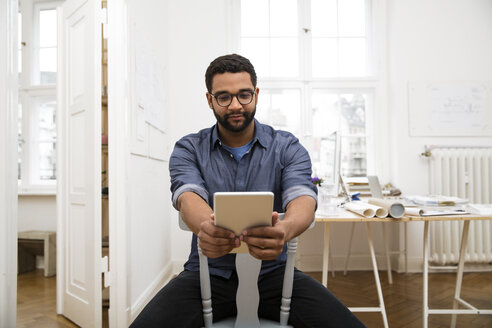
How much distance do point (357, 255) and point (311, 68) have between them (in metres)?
1.96

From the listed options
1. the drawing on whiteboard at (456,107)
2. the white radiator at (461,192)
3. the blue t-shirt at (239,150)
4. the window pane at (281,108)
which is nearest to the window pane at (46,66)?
the window pane at (281,108)

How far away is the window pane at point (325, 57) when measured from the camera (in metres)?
3.29

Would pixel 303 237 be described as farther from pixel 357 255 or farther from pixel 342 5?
pixel 342 5

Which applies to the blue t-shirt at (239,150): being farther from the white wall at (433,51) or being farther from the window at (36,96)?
the window at (36,96)

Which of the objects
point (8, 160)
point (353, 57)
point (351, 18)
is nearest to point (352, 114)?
point (353, 57)

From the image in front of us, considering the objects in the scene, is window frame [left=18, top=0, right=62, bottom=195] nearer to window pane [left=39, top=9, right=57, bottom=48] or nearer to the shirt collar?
window pane [left=39, top=9, right=57, bottom=48]

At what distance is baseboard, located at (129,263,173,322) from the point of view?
1969 millimetres

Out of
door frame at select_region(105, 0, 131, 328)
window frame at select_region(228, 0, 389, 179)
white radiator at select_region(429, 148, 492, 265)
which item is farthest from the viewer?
window frame at select_region(228, 0, 389, 179)

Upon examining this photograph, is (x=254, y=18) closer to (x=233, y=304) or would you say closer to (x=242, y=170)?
(x=242, y=170)

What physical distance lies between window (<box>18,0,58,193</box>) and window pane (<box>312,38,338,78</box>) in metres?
2.90

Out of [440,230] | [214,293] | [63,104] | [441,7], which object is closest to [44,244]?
[63,104]

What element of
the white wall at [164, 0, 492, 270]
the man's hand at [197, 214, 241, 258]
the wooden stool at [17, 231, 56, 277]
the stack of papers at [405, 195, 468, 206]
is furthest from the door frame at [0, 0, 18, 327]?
the stack of papers at [405, 195, 468, 206]

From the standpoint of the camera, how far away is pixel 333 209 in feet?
6.14

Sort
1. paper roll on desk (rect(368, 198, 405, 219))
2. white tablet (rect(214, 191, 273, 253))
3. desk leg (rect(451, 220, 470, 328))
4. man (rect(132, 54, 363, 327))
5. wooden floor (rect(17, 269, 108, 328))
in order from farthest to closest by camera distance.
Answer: wooden floor (rect(17, 269, 108, 328)), desk leg (rect(451, 220, 470, 328)), paper roll on desk (rect(368, 198, 405, 219)), man (rect(132, 54, 363, 327)), white tablet (rect(214, 191, 273, 253))
